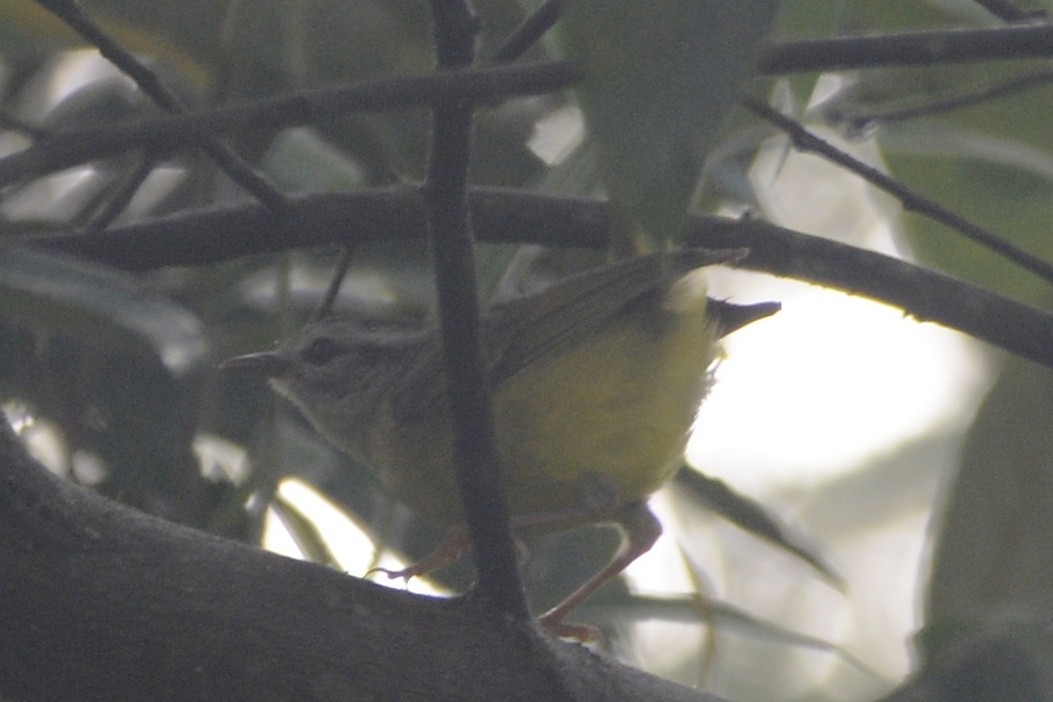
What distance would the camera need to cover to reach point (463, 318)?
6.31 ft

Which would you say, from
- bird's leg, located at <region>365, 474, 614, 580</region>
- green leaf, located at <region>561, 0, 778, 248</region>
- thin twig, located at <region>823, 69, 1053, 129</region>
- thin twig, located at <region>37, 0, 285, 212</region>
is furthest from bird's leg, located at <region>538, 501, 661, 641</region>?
green leaf, located at <region>561, 0, 778, 248</region>

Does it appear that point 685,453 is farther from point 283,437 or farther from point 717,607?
point 283,437

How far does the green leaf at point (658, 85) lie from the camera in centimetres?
114

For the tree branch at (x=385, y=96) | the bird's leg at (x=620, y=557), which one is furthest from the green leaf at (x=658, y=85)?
the bird's leg at (x=620, y=557)

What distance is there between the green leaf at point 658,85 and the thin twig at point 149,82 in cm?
102

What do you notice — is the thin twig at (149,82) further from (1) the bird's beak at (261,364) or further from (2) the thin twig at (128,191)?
(1) the bird's beak at (261,364)

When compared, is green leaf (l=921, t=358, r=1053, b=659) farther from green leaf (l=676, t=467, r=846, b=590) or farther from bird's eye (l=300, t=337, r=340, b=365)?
bird's eye (l=300, t=337, r=340, b=365)

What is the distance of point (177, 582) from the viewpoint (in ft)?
7.02

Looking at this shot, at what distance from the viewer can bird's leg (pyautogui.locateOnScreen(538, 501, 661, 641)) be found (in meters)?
3.20

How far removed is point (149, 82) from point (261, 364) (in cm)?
142

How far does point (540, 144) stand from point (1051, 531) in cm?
215

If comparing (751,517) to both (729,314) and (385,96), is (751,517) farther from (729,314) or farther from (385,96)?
(385,96)

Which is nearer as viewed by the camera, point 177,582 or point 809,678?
point 177,582

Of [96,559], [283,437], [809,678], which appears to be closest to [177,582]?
[96,559]
